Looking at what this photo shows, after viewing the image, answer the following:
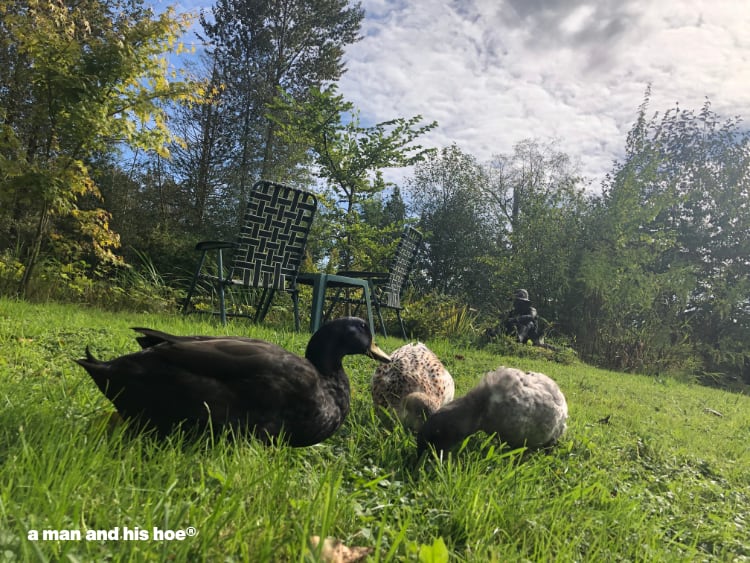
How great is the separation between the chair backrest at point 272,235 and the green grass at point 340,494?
2944 mm

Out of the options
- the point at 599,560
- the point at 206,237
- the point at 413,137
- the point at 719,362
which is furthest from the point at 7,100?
the point at 719,362

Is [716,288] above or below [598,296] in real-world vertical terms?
above

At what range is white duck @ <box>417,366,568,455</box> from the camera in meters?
2.23

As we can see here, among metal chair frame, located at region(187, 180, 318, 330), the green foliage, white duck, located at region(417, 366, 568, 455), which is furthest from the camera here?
the green foliage

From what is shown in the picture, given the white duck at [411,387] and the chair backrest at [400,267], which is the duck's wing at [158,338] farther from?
the chair backrest at [400,267]

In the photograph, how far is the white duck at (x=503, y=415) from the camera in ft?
7.32

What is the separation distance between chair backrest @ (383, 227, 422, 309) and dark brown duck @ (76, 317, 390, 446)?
234 inches

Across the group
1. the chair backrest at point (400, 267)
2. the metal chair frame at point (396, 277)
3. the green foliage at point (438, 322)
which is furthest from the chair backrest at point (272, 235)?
the green foliage at point (438, 322)

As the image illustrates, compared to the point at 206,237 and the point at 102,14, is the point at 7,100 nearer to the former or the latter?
the point at 102,14

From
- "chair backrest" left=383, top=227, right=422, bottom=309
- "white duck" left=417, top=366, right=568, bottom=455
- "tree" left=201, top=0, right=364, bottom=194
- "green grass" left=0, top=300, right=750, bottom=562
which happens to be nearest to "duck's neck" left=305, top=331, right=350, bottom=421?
"green grass" left=0, top=300, right=750, bottom=562

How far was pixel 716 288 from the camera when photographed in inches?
650

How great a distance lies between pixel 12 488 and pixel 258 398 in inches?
30.2

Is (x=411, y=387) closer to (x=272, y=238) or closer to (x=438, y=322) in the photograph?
(x=272, y=238)

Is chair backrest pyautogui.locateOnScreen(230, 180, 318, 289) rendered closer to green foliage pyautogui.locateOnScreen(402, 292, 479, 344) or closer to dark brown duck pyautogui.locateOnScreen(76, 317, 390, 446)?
green foliage pyautogui.locateOnScreen(402, 292, 479, 344)
